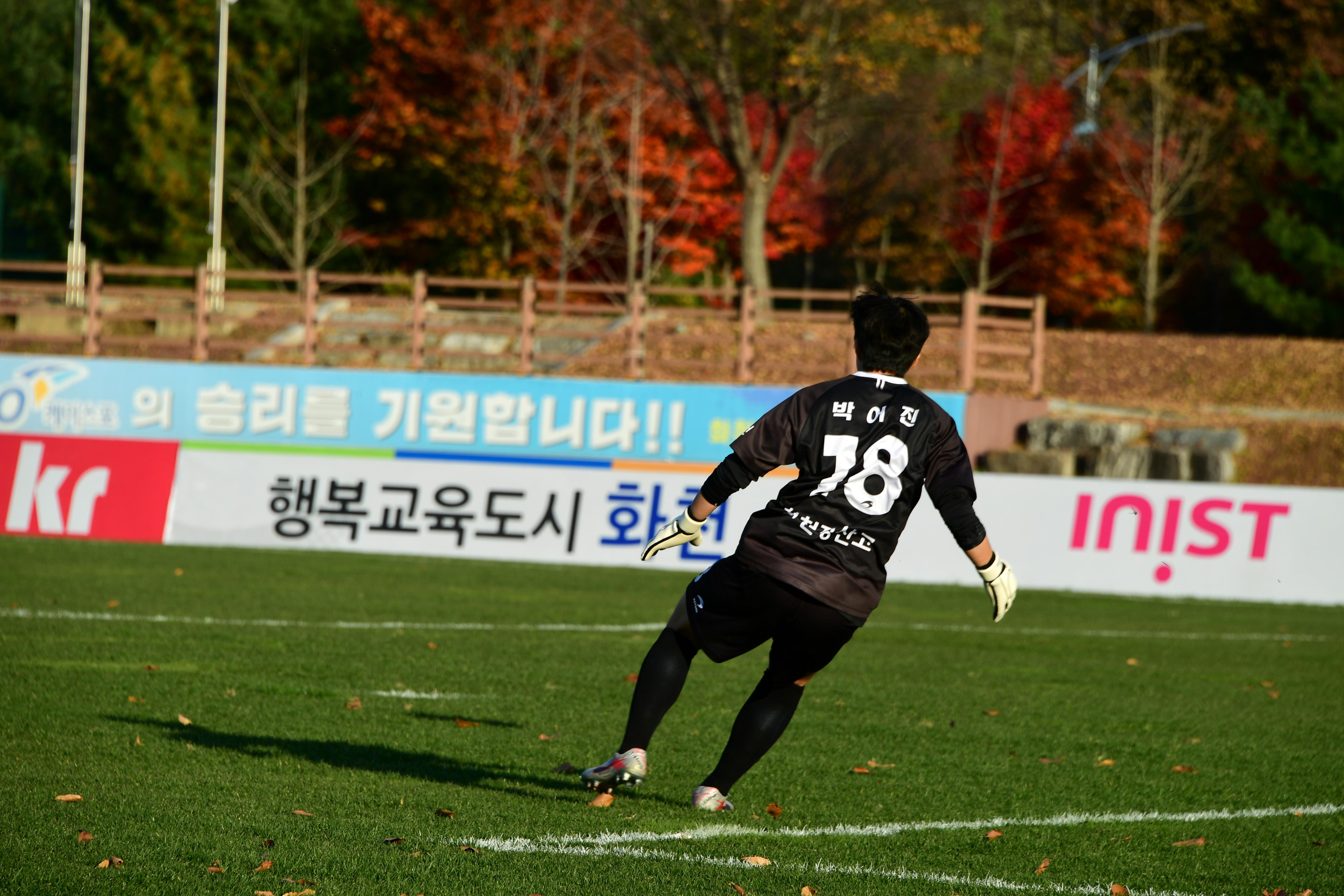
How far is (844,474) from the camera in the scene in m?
4.75

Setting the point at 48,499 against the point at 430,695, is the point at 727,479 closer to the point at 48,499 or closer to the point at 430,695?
the point at 430,695

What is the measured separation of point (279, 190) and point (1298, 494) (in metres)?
28.5

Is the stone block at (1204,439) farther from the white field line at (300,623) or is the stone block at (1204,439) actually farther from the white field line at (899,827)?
the white field line at (899,827)

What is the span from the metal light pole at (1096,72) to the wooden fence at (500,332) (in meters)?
9.08

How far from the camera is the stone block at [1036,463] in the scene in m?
21.6

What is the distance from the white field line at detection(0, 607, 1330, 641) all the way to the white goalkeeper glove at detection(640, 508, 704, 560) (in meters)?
4.45

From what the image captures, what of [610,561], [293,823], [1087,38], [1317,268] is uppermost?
[1087,38]

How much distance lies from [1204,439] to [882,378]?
19260 millimetres

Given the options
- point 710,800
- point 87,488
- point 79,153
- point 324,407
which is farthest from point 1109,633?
point 79,153

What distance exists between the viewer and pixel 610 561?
1541 cm

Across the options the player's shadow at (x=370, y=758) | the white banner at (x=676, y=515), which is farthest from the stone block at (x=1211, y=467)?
the player's shadow at (x=370, y=758)

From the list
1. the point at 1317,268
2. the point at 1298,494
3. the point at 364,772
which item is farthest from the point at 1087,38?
the point at 364,772

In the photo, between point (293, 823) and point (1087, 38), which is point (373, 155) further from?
point (293, 823)

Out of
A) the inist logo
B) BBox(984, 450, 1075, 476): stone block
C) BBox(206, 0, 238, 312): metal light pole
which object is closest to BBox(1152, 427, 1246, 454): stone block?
BBox(984, 450, 1075, 476): stone block
